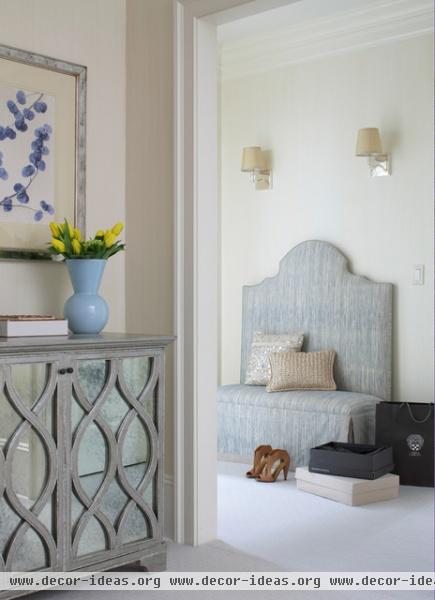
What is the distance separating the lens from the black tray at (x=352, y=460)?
4.04 metres

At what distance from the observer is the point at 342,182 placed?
5.13 meters

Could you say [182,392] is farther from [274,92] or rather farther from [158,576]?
[274,92]

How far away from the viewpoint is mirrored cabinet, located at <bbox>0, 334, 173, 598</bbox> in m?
2.53

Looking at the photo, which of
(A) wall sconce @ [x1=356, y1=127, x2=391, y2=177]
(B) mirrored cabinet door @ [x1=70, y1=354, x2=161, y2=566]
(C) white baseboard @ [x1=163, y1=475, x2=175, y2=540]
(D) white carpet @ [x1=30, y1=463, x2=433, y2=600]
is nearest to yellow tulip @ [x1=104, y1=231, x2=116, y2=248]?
(B) mirrored cabinet door @ [x1=70, y1=354, x2=161, y2=566]

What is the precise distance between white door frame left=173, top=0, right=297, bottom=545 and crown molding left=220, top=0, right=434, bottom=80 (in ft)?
6.16

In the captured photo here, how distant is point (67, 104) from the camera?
130 inches

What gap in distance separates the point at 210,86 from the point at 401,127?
6.10 feet

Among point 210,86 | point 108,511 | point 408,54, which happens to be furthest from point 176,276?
point 408,54

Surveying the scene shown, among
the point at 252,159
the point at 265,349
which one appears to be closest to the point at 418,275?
the point at 265,349

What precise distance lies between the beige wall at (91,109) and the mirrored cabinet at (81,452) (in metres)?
0.49

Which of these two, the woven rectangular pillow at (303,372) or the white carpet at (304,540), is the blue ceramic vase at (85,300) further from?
the woven rectangular pillow at (303,372)

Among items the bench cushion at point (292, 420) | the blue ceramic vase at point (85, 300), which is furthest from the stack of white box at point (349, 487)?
the blue ceramic vase at point (85, 300)

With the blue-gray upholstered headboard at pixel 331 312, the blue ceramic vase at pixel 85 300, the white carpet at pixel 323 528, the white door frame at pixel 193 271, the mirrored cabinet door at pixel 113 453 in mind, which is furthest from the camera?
the blue-gray upholstered headboard at pixel 331 312

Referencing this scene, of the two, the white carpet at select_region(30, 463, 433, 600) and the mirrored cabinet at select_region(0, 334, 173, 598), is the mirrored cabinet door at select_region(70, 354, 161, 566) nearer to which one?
the mirrored cabinet at select_region(0, 334, 173, 598)
